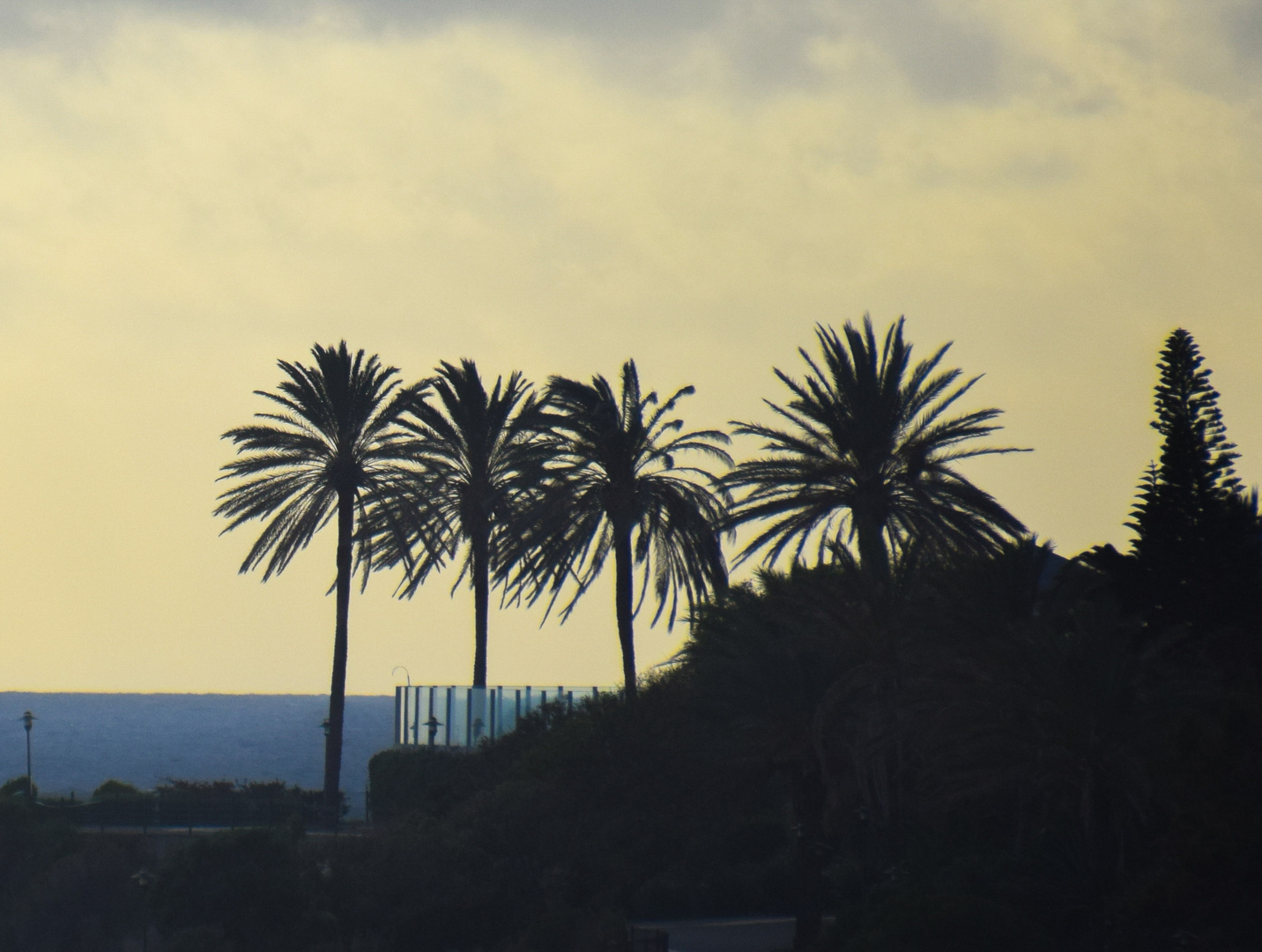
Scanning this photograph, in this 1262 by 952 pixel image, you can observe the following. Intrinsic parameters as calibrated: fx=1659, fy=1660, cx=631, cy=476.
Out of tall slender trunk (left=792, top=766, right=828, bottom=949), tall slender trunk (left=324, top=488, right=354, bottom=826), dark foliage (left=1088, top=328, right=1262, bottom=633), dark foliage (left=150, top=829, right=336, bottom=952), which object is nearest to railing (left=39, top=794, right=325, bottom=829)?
tall slender trunk (left=324, top=488, right=354, bottom=826)

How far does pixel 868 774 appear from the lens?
105ft

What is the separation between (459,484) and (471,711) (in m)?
7.48

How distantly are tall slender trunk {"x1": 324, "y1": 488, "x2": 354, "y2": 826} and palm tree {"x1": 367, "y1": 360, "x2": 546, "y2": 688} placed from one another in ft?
3.79

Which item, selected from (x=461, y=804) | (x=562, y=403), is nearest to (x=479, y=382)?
(x=562, y=403)

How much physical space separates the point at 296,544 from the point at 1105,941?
29181mm

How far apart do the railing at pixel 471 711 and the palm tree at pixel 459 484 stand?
5.56ft

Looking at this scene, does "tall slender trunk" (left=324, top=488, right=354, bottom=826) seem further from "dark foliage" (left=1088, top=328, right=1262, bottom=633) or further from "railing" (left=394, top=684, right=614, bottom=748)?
"dark foliage" (left=1088, top=328, right=1262, bottom=633)

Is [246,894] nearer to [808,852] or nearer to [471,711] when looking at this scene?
[471,711]

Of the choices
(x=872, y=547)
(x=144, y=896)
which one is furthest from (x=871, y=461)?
(x=144, y=896)

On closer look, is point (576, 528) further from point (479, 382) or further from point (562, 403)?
point (479, 382)

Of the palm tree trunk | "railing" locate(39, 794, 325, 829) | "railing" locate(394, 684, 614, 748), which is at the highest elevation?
the palm tree trunk

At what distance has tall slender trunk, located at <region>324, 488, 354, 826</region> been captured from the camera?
164 feet

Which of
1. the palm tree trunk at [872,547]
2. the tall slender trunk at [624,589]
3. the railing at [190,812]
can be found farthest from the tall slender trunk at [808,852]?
the railing at [190,812]

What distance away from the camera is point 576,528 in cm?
4503
